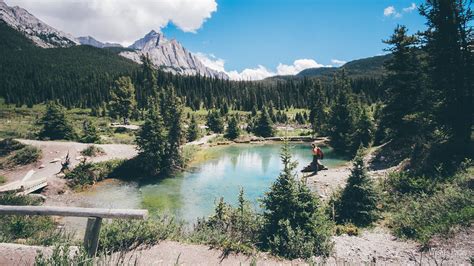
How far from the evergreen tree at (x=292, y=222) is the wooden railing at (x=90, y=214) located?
557cm

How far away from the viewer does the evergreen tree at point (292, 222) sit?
10027mm

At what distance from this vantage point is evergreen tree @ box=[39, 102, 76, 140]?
39312 millimetres

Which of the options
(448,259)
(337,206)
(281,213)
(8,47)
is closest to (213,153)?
(337,206)

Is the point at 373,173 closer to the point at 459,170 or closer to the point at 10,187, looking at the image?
the point at 459,170

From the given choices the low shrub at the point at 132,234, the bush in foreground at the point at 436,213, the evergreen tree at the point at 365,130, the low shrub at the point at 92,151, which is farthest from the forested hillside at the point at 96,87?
the low shrub at the point at 132,234

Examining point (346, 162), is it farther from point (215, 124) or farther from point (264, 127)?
point (215, 124)

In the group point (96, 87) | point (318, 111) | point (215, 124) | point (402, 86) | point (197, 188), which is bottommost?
point (197, 188)

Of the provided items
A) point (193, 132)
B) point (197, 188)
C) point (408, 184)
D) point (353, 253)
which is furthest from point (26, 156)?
point (408, 184)

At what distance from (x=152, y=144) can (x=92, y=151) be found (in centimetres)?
760

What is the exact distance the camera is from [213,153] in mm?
44375

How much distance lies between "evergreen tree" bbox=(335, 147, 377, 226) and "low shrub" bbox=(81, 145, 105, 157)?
26.4 metres

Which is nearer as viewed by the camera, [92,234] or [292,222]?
[92,234]

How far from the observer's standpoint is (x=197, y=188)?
2558 cm

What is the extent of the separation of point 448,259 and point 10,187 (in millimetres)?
26235
